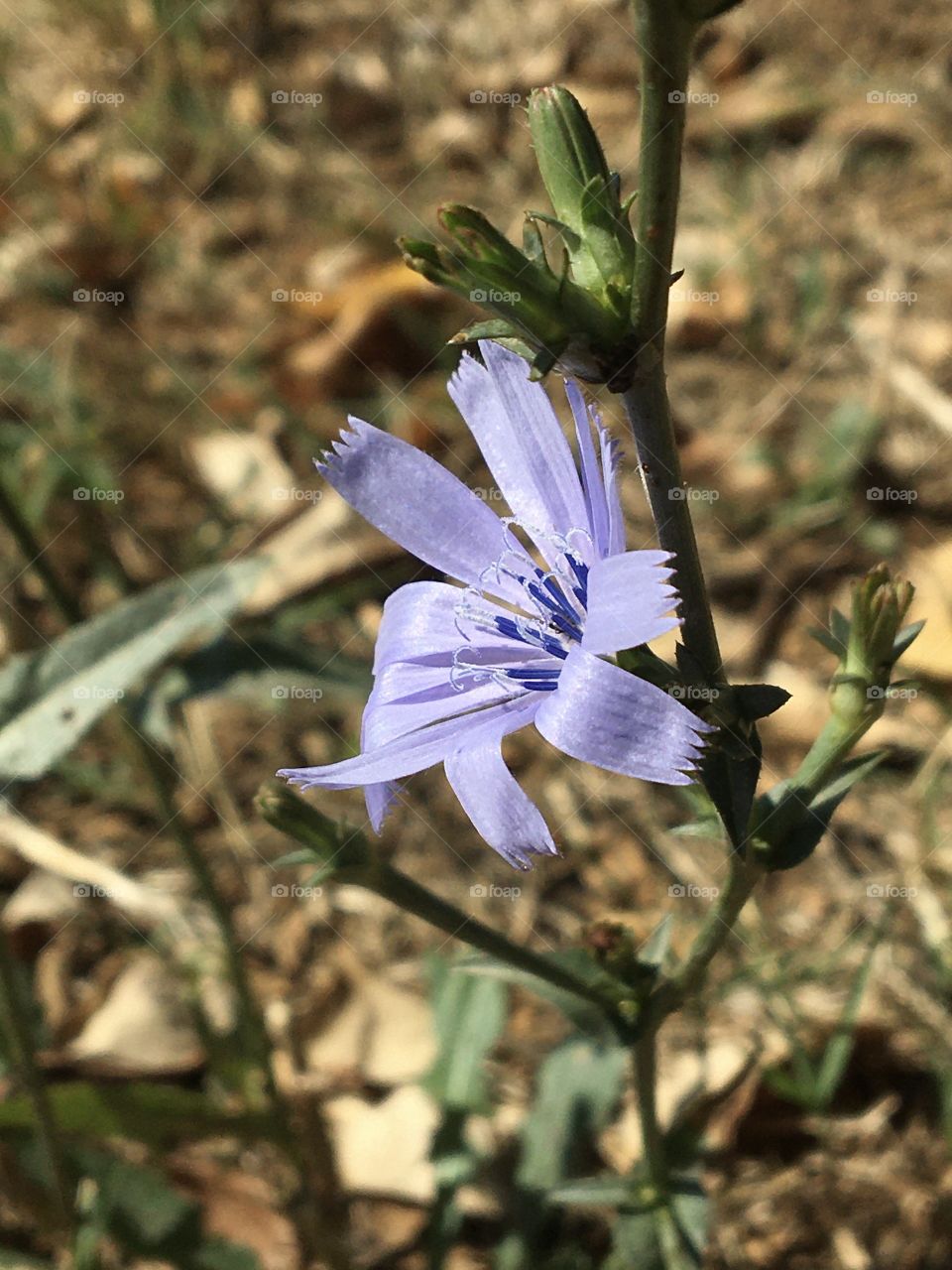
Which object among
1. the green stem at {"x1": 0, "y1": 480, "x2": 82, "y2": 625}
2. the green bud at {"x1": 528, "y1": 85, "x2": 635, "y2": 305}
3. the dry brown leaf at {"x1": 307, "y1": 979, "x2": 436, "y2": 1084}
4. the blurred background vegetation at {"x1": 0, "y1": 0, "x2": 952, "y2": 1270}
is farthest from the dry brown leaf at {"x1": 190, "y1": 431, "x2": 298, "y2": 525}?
the green bud at {"x1": 528, "y1": 85, "x2": 635, "y2": 305}

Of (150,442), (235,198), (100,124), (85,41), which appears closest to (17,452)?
(150,442)

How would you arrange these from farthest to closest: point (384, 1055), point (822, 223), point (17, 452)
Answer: point (822, 223) < point (17, 452) < point (384, 1055)

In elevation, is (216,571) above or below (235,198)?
below

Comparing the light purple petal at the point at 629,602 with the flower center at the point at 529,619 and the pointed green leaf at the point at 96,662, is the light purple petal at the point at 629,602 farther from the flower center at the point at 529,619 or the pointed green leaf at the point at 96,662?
the pointed green leaf at the point at 96,662

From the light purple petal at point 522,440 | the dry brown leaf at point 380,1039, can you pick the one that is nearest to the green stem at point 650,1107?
the light purple petal at point 522,440

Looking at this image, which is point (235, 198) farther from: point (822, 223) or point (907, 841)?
point (907, 841)

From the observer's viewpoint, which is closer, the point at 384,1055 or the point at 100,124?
the point at 384,1055

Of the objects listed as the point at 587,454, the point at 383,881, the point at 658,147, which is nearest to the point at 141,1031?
the point at 383,881
